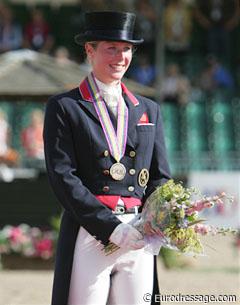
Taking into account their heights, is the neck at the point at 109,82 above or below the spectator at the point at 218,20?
above

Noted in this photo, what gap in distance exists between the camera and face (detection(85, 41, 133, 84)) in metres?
4.13

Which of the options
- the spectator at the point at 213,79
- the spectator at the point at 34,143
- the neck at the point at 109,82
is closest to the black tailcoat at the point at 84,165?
the neck at the point at 109,82

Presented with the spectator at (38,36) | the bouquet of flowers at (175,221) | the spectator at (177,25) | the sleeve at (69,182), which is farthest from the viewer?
the spectator at (177,25)

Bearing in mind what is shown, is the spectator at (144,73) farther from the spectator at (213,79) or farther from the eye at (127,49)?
the eye at (127,49)

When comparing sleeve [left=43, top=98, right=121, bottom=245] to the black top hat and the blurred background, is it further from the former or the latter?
the blurred background

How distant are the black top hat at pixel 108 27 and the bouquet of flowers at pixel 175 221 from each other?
72 centimetres

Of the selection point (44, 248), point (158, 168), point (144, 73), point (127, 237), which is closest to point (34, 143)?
point (44, 248)

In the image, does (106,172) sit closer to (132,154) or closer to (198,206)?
(132,154)

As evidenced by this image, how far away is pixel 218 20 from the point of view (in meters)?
16.8

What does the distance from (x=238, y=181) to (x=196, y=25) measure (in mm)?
6701

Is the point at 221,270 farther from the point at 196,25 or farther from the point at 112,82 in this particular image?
the point at 196,25

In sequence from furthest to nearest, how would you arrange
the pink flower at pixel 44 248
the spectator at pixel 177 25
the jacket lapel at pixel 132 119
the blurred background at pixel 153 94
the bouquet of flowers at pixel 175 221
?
the spectator at pixel 177 25 → the blurred background at pixel 153 94 → the pink flower at pixel 44 248 → the jacket lapel at pixel 132 119 → the bouquet of flowers at pixel 175 221

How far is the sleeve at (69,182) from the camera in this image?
3949 mm

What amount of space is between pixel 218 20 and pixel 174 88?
1939mm
